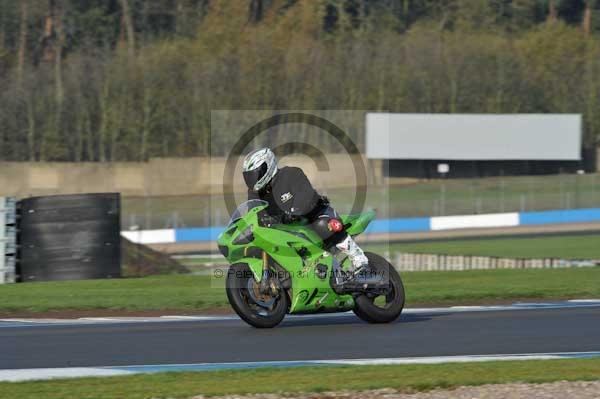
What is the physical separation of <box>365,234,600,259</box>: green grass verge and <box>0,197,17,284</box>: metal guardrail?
54.7ft

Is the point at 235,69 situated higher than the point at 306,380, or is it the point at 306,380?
the point at 235,69

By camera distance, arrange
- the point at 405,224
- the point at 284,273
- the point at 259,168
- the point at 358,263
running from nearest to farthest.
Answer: the point at 259,168
the point at 284,273
the point at 358,263
the point at 405,224

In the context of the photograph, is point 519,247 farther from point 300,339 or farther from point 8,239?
point 300,339

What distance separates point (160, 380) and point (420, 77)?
56.6m

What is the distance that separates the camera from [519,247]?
3525 cm

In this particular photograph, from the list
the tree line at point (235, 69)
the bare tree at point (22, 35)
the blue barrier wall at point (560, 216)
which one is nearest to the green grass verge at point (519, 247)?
the blue barrier wall at point (560, 216)

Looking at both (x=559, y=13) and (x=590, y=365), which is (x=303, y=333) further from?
(x=559, y=13)

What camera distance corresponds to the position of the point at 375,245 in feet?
116

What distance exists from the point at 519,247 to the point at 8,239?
2215 centimetres

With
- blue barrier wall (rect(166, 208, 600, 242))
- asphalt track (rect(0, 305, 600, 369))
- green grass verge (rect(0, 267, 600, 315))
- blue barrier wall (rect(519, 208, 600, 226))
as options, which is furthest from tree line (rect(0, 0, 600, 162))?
asphalt track (rect(0, 305, 600, 369))

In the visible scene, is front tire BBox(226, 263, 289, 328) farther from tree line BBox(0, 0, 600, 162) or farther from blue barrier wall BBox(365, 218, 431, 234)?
tree line BBox(0, 0, 600, 162)

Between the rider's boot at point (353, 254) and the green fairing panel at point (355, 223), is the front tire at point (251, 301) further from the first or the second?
the green fairing panel at point (355, 223)

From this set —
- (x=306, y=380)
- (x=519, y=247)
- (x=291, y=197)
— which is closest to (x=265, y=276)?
(x=291, y=197)

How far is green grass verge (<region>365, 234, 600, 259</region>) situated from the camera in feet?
105
